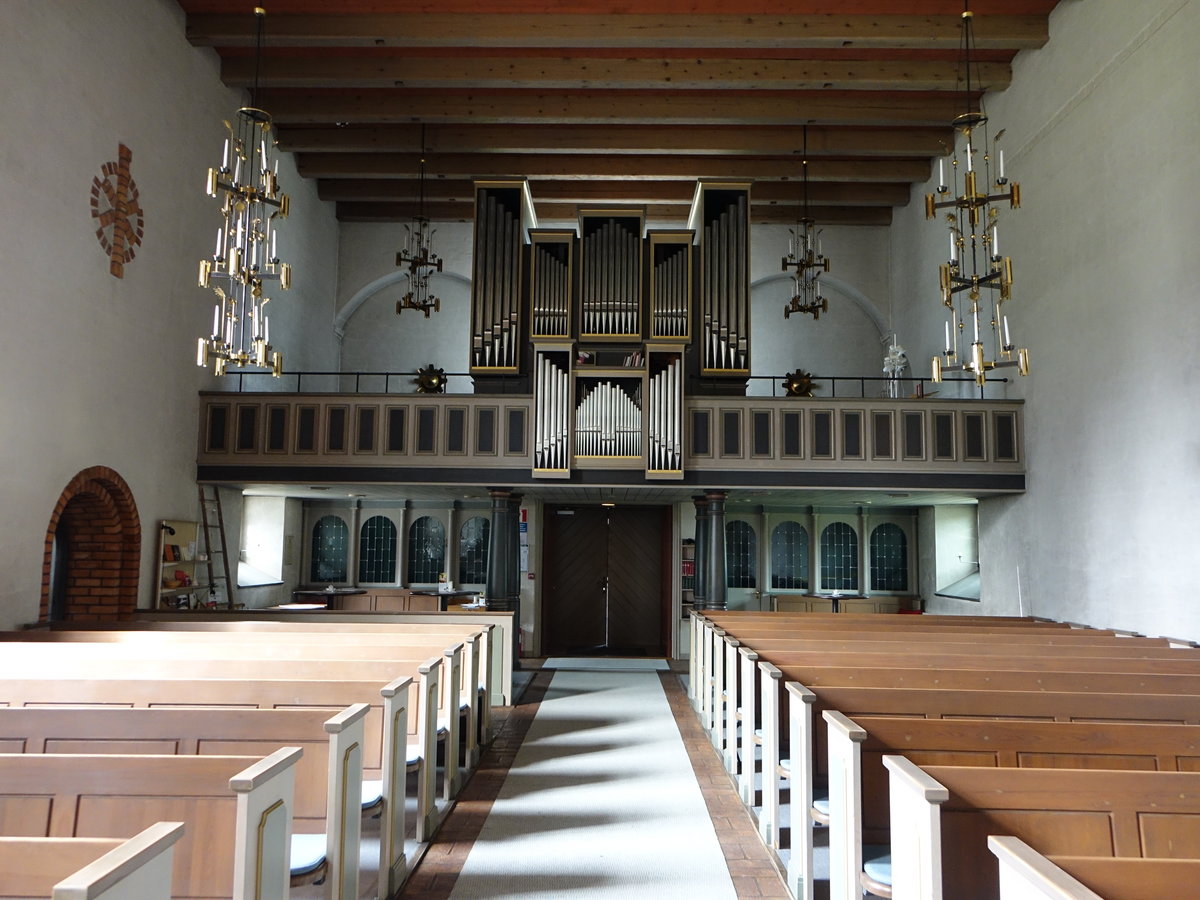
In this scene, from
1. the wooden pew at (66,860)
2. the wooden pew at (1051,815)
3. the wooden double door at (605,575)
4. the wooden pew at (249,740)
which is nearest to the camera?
the wooden pew at (66,860)

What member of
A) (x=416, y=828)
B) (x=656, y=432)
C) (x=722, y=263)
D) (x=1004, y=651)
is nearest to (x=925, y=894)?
(x=416, y=828)

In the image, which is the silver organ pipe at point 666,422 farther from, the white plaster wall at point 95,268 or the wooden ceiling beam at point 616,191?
the white plaster wall at point 95,268

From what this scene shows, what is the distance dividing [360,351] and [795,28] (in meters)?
8.90

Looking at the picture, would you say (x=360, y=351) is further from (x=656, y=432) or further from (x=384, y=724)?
(x=384, y=724)

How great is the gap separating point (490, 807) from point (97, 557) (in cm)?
551

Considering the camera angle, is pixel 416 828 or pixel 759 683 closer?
pixel 416 828

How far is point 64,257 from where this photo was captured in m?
7.47

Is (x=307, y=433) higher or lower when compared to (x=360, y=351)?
lower

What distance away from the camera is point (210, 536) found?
10.7 meters

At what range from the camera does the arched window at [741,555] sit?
14.4 m

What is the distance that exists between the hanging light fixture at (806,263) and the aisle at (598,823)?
5.84 m

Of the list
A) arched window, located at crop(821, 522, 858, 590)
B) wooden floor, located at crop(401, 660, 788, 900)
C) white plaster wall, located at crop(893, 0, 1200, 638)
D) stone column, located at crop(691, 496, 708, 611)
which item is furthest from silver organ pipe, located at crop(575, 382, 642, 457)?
arched window, located at crop(821, 522, 858, 590)

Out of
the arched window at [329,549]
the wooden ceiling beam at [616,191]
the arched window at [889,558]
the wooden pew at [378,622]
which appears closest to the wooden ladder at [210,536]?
the wooden pew at [378,622]

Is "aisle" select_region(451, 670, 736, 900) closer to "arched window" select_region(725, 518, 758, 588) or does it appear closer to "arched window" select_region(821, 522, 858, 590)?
"arched window" select_region(725, 518, 758, 588)
